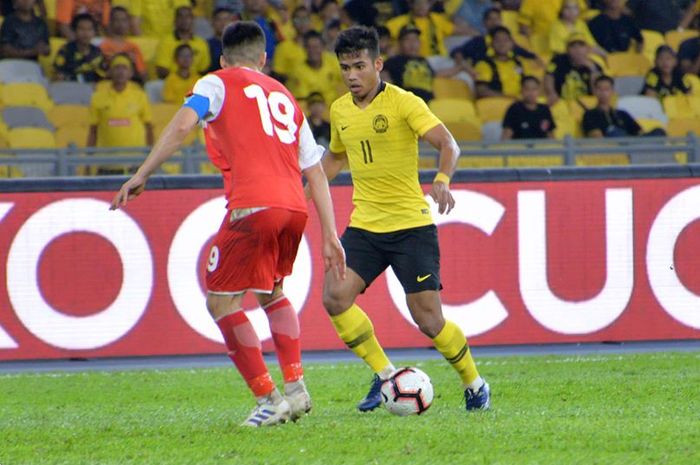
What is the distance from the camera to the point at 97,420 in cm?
732

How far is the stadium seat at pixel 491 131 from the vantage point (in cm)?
1492

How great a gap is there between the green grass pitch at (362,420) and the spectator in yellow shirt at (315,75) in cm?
518

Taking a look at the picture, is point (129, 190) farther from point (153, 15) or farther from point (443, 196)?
point (153, 15)

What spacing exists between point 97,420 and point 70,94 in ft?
25.2

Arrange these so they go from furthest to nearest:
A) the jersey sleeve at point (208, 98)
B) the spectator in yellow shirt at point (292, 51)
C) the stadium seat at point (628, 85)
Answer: the stadium seat at point (628, 85) < the spectator in yellow shirt at point (292, 51) < the jersey sleeve at point (208, 98)

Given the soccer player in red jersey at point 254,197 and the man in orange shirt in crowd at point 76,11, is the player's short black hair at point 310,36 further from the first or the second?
the soccer player in red jersey at point 254,197

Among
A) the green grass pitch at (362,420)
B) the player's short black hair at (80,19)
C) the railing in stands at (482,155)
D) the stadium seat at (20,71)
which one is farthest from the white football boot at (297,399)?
the stadium seat at (20,71)

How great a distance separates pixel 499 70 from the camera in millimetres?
15570

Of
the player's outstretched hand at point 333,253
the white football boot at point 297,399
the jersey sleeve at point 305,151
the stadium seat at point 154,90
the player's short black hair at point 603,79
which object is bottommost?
the white football boot at point 297,399

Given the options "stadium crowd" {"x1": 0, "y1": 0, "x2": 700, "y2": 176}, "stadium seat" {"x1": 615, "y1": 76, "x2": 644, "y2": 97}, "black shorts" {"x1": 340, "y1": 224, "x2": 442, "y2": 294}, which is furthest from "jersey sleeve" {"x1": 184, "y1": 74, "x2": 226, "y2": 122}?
"stadium seat" {"x1": 615, "y1": 76, "x2": 644, "y2": 97}

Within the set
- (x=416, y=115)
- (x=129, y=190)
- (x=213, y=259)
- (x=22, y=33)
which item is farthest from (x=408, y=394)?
(x=22, y=33)

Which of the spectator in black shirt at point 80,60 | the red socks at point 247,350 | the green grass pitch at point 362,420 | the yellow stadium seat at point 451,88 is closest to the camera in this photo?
the green grass pitch at point 362,420

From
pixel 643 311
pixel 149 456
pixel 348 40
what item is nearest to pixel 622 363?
pixel 643 311

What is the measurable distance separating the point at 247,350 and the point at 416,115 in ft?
5.12
